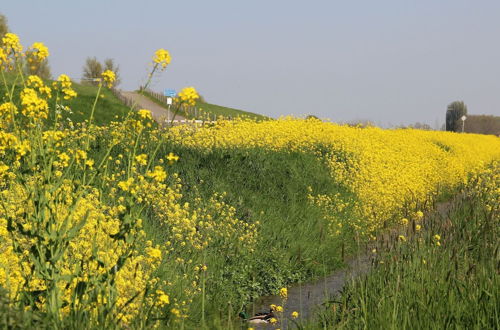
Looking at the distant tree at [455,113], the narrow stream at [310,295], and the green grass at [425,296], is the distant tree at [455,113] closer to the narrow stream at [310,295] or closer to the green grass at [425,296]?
the narrow stream at [310,295]

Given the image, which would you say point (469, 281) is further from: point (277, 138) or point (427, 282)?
point (277, 138)

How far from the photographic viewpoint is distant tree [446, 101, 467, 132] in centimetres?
5869

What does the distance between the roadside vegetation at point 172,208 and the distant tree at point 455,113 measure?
135 feet

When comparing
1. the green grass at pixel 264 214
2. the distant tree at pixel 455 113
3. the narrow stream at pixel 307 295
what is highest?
the distant tree at pixel 455 113

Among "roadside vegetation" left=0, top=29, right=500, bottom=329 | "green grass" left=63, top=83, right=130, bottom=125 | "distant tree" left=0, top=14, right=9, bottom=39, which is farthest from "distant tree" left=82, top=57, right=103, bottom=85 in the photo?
"roadside vegetation" left=0, top=29, right=500, bottom=329

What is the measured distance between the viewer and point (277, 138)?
16.4 meters

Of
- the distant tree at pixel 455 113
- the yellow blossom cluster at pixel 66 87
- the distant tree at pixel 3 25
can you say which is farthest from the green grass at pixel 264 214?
the distant tree at pixel 455 113

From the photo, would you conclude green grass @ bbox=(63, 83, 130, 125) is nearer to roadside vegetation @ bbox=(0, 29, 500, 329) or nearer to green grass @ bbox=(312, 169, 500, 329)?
roadside vegetation @ bbox=(0, 29, 500, 329)

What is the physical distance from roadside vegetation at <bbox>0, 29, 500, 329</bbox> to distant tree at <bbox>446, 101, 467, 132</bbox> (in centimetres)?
4129

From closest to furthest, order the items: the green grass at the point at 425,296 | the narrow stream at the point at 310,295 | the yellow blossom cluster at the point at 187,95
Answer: the yellow blossom cluster at the point at 187,95, the green grass at the point at 425,296, the narrow stream at the point at 310,295

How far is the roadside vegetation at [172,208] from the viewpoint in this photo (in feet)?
14.2

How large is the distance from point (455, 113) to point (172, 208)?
5357cm

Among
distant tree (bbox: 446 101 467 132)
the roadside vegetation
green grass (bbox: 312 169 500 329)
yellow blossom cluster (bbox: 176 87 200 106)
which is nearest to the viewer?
the roadside vegetation

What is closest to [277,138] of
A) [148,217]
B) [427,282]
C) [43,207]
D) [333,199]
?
[333,199]
